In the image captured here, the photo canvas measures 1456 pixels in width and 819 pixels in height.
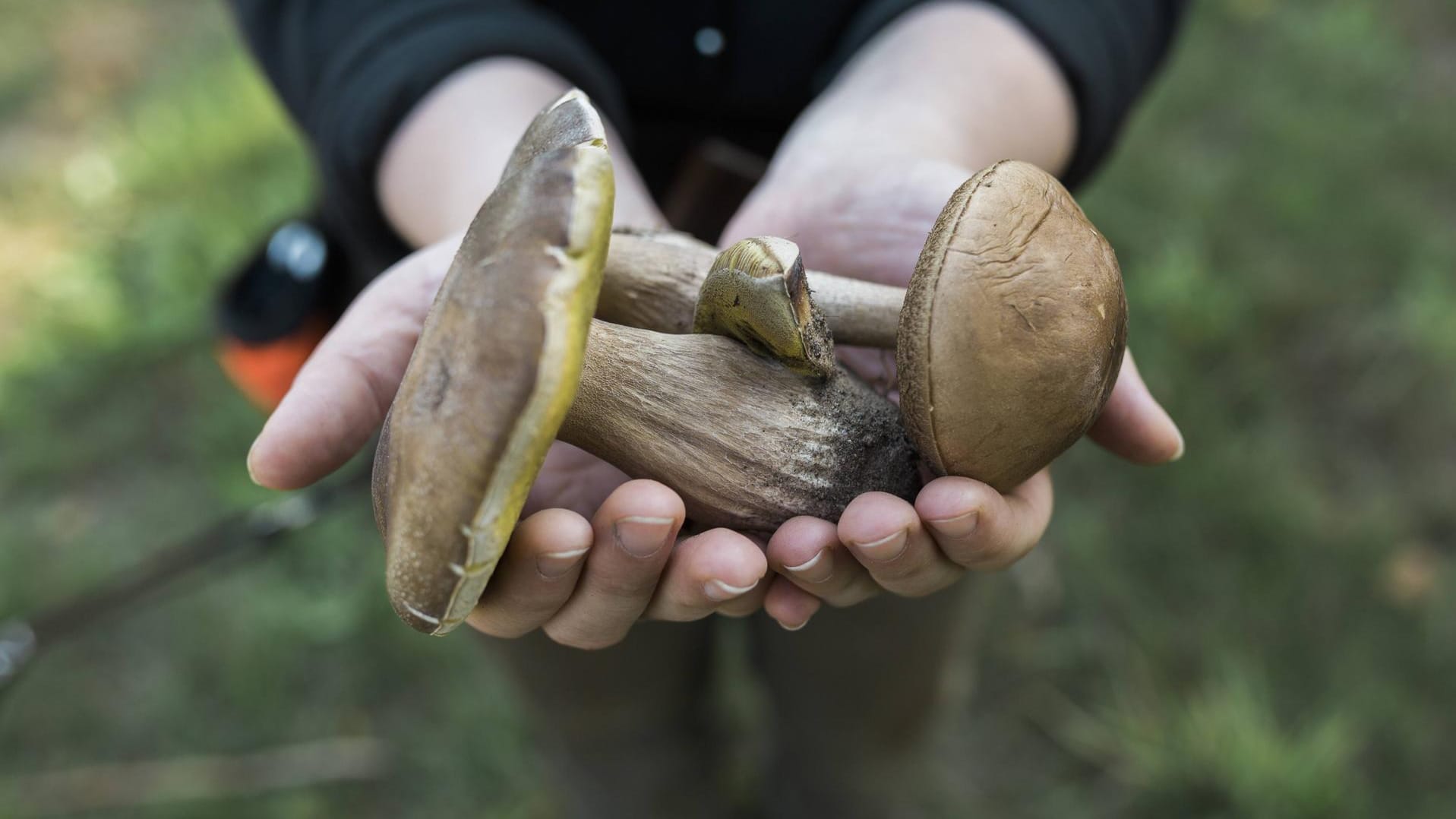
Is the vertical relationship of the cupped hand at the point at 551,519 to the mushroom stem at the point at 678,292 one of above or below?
below

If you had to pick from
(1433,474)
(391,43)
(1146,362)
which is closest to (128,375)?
(391,43)

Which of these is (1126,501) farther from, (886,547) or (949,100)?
(886,547)

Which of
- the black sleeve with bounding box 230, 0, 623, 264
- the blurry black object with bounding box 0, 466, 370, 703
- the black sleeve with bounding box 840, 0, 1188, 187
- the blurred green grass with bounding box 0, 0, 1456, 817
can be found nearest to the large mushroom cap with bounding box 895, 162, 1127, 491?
the black sleeve with bounding box 840, 0, 1188, 187

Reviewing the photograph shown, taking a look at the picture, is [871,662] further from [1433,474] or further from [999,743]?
[1433,474]

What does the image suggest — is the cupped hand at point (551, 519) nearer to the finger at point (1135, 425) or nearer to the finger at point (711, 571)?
the finger at point (711, 571)

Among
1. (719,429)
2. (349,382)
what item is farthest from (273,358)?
(719,429)

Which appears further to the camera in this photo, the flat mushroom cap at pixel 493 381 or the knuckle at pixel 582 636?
the knuckle at pixel 582 636

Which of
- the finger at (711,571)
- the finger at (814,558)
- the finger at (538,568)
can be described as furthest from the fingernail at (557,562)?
the finger at (814,558)
